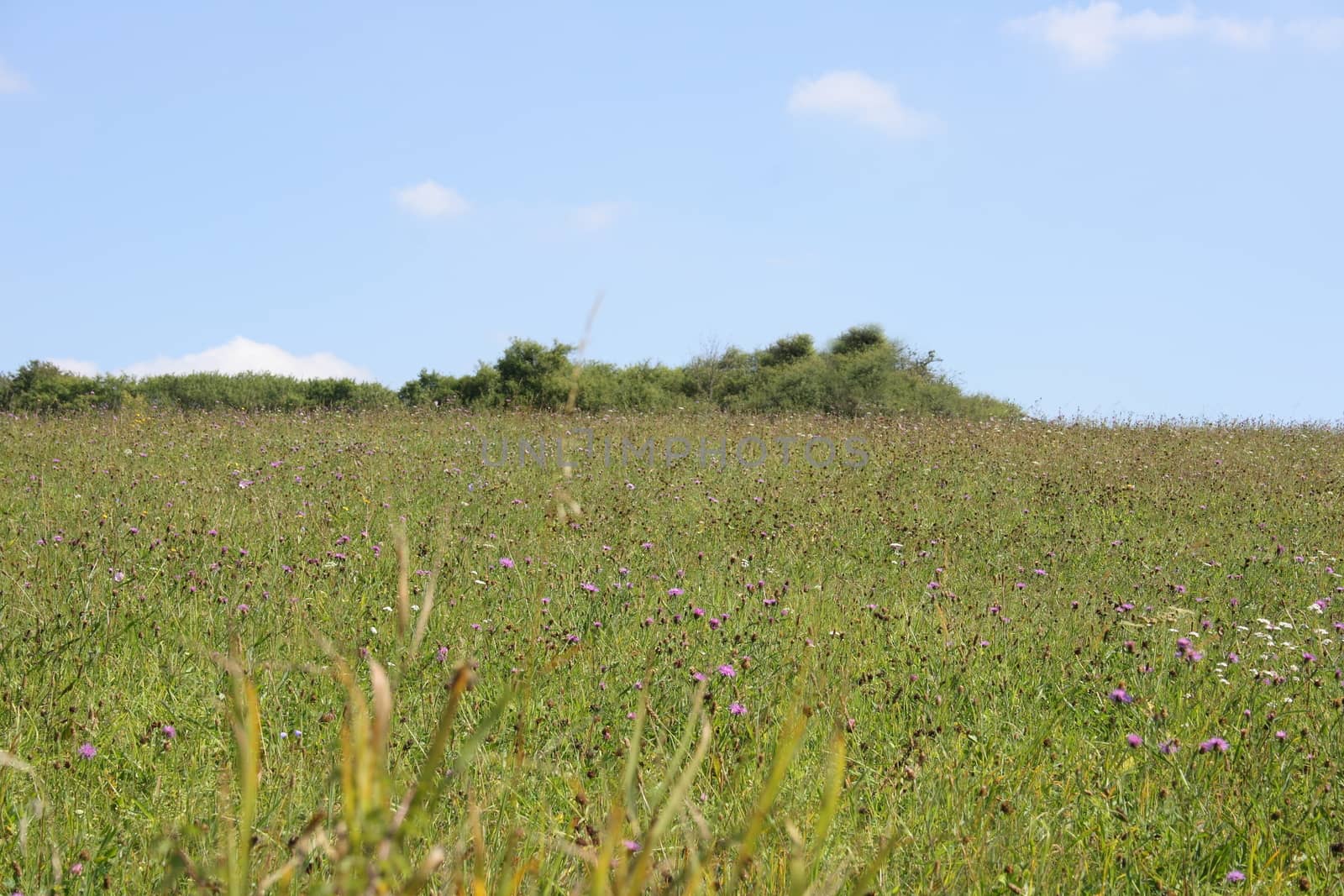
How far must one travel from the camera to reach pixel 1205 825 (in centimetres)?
285

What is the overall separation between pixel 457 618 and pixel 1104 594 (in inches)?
138

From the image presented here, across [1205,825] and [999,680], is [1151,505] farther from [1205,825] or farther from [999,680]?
[1205,825]

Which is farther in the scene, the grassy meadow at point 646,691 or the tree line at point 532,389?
the tree line at point 532,389

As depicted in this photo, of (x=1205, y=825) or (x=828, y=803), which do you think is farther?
(x=1205, y=825)

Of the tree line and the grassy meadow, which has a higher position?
the tree line

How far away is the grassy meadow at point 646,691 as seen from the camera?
224 centimetres

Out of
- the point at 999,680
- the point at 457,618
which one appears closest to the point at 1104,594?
the point at 999,680

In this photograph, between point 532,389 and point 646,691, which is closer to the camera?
point 646,691

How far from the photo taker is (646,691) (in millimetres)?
1461

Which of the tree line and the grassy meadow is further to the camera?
the tree line

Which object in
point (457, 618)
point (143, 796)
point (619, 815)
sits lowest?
point (143, 796)

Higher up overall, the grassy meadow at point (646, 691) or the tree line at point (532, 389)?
the tree line at point (532, 389)

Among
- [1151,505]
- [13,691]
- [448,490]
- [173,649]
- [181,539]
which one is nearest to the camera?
[13,691]

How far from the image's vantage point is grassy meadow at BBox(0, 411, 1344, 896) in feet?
7.34
